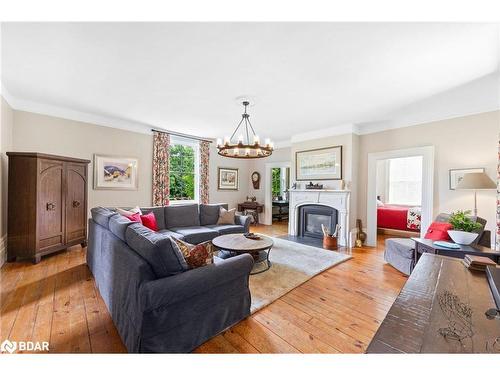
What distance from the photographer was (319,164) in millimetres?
5270

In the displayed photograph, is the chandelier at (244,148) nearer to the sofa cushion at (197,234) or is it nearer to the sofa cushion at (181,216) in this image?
the sofa cushion at (197,234)

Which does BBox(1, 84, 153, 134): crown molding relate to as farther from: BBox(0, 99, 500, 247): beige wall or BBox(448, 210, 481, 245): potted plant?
BBox(448, 210, 481, 245): potted plant

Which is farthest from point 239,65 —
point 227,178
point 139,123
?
point 227,178

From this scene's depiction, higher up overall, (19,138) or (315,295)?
(19,138)

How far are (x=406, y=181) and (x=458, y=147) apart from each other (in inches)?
150

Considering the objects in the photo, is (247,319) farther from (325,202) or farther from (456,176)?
(456,176)

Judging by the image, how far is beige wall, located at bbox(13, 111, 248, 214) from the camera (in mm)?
3730

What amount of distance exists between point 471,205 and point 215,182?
557cm

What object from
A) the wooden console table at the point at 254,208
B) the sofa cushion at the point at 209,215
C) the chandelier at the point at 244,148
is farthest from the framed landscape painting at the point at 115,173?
the wooden console table at the point at 254,208

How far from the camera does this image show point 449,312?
954 mm

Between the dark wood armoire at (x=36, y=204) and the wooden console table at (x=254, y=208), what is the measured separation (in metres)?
4.54
